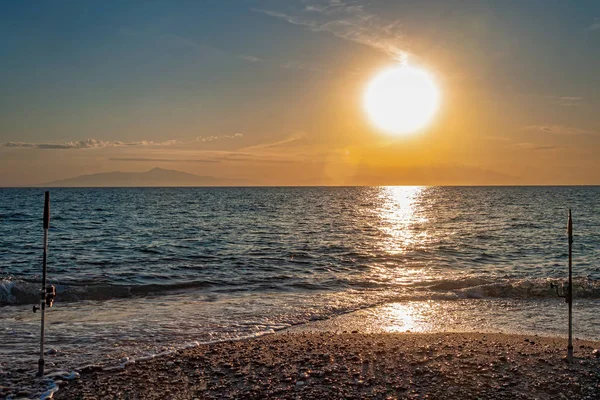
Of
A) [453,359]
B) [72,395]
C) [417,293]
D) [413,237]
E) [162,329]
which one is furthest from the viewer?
[413,237]

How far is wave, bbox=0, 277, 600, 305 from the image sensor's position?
18.1 meters

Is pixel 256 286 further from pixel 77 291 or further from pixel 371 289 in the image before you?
pixel 77 291

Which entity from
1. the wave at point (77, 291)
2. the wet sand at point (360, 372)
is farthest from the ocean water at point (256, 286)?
the wet sand at point (360, 372)

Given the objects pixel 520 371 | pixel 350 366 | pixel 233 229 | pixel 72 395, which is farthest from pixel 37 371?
pixel 233 229

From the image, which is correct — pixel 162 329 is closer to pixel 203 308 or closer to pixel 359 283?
pixel 203 308

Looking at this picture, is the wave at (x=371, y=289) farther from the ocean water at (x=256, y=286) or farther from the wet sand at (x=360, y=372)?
the wet sand at (x=360, y=372)

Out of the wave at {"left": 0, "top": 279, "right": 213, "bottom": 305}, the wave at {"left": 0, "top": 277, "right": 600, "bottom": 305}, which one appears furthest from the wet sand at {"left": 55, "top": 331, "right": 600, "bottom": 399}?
the wave at {"left": 0, "top": 279, "right": 213, "bottom": 305}

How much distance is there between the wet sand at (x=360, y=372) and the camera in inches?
326

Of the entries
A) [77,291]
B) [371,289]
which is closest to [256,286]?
[371,289]

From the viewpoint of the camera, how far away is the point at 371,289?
2016 cm

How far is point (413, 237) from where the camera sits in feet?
137

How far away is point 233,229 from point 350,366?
3900 cm

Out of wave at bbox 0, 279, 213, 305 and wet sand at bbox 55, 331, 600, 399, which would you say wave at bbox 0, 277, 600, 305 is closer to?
wave at bbox 0, 279, 213, 305

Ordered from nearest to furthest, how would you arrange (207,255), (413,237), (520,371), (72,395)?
(72,395) < (520,371) < (207,255) < (413,237)
